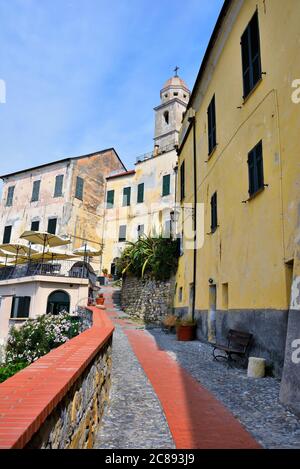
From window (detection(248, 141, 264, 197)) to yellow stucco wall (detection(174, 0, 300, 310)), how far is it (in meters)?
0.19

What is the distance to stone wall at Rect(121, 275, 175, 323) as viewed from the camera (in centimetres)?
1652

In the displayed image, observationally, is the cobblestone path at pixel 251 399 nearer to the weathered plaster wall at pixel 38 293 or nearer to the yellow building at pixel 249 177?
the yellow building at pixel 249 177

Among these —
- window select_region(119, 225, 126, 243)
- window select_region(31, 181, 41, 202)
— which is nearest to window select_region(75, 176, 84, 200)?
window select_region(31, 181, 41, 202)

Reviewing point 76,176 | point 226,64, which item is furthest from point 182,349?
point 76,176

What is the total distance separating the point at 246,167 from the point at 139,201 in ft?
72.7

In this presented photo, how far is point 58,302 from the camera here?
18.5m

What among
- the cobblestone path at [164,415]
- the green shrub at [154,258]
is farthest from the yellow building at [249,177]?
the green shrub at [154,258]

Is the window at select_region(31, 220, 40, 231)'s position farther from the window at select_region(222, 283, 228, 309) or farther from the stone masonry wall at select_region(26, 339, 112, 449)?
the stone masonry wall at select_region(26, 339, 112, 449)

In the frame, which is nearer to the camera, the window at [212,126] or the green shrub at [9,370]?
the green shrub at [9,370]

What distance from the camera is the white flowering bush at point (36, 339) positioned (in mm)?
12500

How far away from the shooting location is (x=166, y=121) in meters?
41.7

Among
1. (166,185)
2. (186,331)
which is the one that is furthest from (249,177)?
(166,185)

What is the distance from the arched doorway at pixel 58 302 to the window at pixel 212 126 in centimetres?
1157

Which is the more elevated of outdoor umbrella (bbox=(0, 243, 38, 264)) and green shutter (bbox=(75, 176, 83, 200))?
green shutter (bbox=(75, 176, 83, 200))
